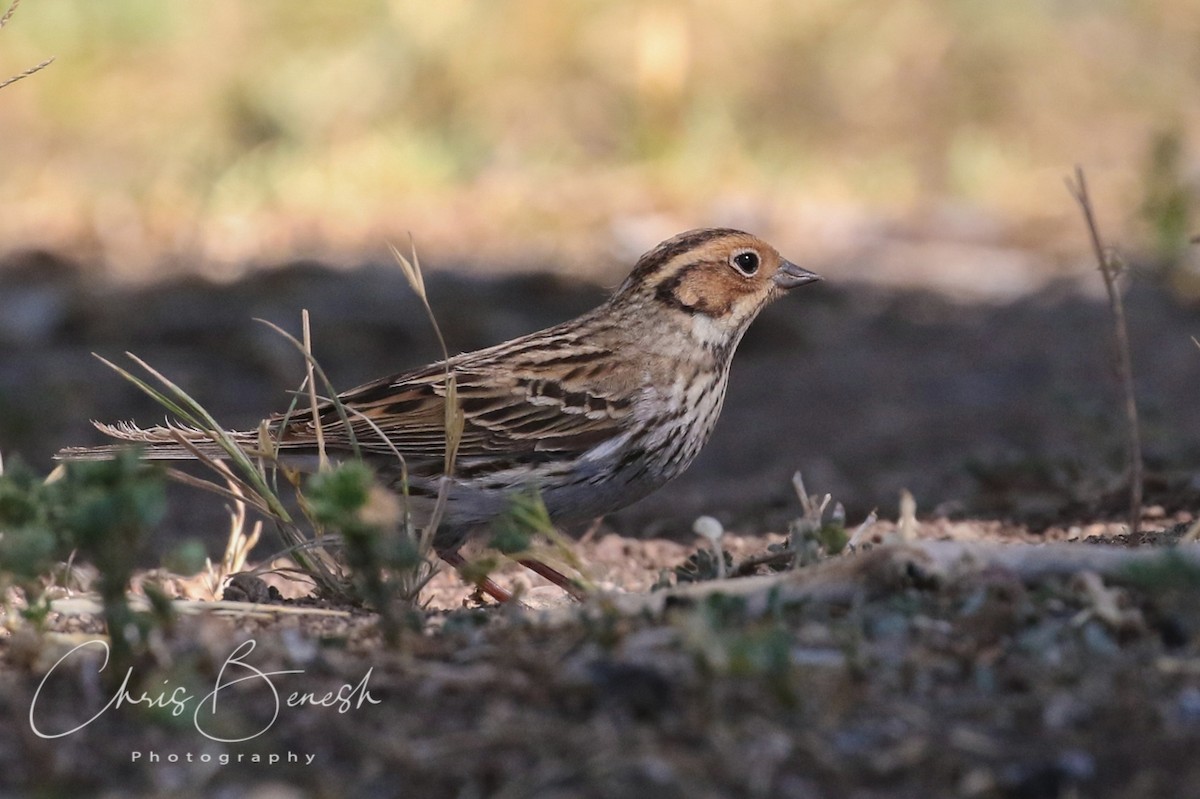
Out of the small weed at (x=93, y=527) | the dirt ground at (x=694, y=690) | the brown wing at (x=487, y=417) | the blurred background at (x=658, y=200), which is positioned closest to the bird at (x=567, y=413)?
the brown wing at (x=487, y=417)

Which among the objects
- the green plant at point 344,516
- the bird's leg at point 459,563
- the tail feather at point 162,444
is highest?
the green plant at point 344,516

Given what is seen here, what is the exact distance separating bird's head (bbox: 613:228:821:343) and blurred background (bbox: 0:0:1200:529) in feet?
2.44

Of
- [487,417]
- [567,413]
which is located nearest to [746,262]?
[567,413]

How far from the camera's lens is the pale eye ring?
229 inches

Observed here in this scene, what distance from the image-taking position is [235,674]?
3.14m

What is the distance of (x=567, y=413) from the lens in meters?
5.21

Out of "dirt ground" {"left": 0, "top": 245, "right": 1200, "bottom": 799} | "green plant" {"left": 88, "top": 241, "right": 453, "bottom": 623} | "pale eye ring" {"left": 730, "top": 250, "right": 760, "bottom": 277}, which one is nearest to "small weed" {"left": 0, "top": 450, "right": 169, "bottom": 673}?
"dirt ground" {"left": 0, "top": 245, "right": 1200, "bottom": 799}

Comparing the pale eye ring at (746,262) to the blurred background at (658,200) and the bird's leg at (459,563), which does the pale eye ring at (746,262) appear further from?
the bird's leg at (459,563)

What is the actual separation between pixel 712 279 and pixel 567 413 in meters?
0.91

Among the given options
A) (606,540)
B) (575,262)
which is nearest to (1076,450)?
(606,540)

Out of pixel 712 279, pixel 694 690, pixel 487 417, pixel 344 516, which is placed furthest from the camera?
pixel 712 279

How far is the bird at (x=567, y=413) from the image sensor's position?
5078 mm

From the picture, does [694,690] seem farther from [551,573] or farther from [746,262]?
[746,262]

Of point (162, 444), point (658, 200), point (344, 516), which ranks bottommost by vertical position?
point (658, 200)
